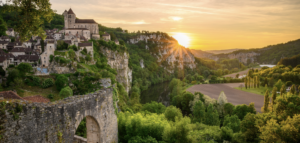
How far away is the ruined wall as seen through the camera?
29.3 feet

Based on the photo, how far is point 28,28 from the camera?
500 inches

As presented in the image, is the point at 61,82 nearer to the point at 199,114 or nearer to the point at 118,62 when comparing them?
the point at 199,114

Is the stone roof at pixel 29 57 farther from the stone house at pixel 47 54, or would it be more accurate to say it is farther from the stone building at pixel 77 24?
the stone building at pixel 77 24

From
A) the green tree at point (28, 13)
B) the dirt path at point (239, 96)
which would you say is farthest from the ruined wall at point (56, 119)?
the dirt path at point (239, 96)

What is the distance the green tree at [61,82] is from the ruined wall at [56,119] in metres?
26.6

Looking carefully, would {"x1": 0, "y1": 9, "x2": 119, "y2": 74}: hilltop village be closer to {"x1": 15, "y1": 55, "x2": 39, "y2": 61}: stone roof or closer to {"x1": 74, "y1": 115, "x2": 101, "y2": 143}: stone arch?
{"x1": 15, "y1": 55, "x2": 39, "y2": 61}: stone roof

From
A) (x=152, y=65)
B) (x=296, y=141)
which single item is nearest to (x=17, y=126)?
(x=296, y=141)

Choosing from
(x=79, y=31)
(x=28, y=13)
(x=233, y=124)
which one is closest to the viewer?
(x=28, y=13)

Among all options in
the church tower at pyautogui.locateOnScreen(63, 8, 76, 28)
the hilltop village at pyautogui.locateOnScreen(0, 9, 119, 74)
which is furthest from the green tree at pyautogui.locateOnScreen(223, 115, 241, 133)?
the church tower at pyautogui.locateOnScreen(63, 8, 76, 28)

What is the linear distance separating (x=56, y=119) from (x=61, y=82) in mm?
30274

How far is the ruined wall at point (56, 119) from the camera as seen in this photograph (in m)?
8.94

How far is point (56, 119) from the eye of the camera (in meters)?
10.9

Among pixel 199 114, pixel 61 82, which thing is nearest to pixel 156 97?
pixel 199 114

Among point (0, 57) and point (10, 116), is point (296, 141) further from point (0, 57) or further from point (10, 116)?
point (0, 57)
